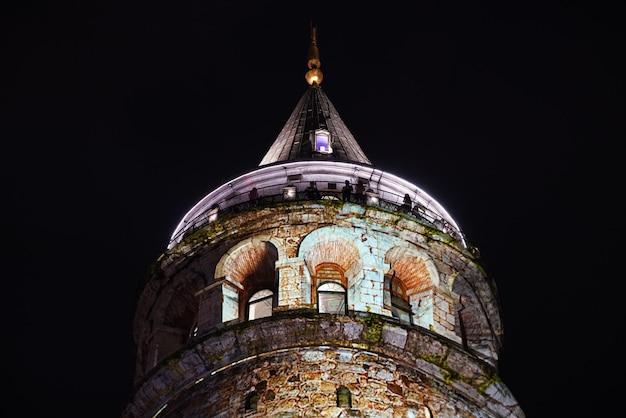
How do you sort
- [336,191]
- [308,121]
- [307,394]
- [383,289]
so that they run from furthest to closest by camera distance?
[308,121], [336,191], [383,289], [307,394]

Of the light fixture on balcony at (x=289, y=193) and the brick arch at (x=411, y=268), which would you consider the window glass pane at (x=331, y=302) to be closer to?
the brick arch at (x=411, y=268)

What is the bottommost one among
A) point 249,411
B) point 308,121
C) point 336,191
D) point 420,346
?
point 249,411

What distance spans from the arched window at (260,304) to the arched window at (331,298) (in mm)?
1069

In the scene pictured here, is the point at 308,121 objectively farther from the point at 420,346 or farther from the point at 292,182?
the point at 420,346

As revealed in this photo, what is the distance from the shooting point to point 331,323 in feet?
91.7

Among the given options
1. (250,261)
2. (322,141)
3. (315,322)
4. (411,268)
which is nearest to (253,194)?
(250,261)

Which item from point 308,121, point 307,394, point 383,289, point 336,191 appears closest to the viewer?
point 307,394

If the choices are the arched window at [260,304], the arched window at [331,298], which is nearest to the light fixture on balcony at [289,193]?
the arched window at [260,304]

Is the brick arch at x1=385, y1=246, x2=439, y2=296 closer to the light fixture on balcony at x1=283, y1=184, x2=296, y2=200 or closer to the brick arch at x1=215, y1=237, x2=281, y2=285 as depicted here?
the brick arch at x1=215, y1=237, x2=281, y2=285

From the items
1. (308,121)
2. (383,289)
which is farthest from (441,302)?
(308,121)

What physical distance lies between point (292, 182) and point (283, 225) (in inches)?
87.4

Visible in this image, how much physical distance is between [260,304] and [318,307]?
1.46 m

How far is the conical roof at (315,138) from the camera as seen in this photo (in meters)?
35.5

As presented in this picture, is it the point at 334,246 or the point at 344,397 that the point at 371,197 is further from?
the point at 344,397
